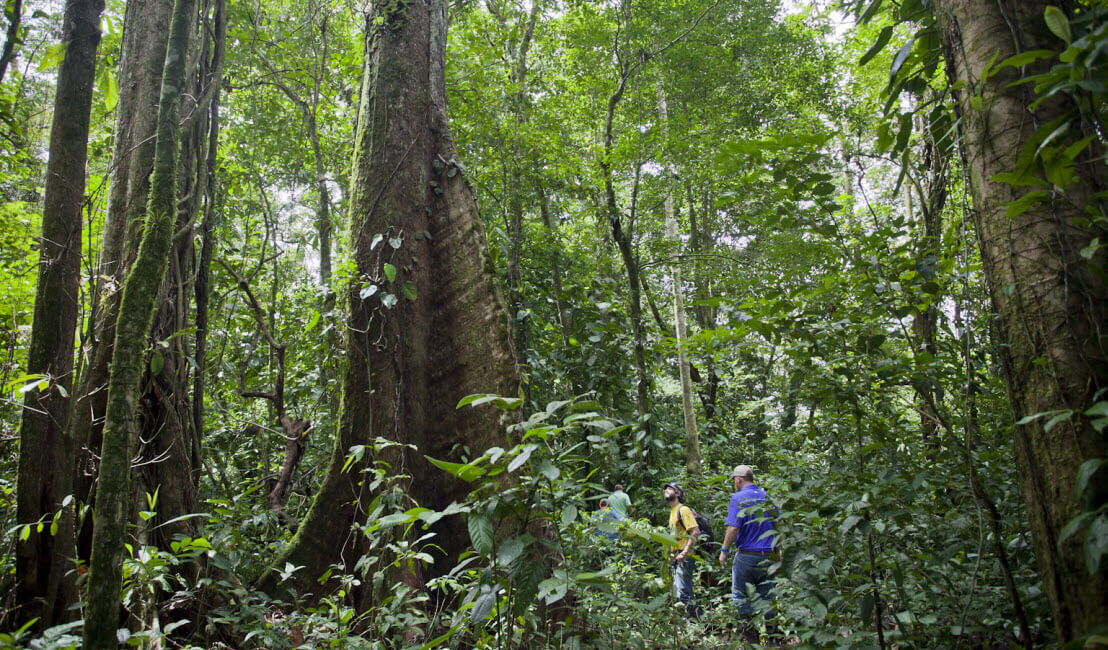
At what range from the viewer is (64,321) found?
2.61 meters

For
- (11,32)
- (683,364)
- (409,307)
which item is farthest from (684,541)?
(11,32)

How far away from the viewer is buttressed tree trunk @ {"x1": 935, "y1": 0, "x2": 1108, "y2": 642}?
4.75 ft

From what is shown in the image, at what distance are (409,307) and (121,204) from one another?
1.77 meters

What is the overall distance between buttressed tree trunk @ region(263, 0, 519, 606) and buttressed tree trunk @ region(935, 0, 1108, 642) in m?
2.85

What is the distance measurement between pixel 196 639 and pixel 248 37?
7318 mm

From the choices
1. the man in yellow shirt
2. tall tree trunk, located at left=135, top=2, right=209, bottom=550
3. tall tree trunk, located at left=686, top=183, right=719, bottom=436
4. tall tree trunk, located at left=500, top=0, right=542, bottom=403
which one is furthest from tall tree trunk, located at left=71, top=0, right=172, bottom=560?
tall tree trunk, located at left=686, top=183, right=719, bottom=436

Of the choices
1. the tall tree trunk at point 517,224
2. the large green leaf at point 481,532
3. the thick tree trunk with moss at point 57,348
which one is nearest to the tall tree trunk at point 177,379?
the thick tree trunk with moss at point 57,348

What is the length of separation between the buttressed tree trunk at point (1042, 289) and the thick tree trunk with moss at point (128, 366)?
105 inches

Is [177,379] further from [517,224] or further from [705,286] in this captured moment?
[705,286]

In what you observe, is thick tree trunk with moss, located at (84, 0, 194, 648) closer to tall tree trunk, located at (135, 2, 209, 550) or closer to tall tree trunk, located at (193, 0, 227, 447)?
tall tree trunk, located at (135, 2, 209, 550)

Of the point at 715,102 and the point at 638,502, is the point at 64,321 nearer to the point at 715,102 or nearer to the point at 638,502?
the point at 638,502

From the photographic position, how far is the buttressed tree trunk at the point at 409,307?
12.4 feet

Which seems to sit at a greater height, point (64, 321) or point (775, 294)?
point (64, 321)

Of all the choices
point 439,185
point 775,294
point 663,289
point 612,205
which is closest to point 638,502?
point 612,205
